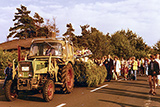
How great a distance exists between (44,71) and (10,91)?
5.10ft

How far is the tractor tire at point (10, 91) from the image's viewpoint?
28.0 feet

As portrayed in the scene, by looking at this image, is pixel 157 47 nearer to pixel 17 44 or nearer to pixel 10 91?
pixel 17 44

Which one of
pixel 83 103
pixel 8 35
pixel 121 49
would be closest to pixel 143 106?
pixel 83 103

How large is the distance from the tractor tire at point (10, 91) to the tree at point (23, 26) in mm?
51965

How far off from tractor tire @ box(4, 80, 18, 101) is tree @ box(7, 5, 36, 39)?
51965mm

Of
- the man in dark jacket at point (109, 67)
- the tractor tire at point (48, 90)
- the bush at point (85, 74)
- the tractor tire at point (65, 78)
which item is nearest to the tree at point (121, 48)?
the man in dark jacket at point (109, 67)

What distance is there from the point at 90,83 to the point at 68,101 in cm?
402

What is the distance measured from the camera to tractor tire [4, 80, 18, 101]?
336 inches

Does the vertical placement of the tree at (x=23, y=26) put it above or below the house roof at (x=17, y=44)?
above

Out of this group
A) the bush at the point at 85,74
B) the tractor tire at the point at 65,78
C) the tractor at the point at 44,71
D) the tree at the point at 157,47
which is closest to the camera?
the tractor at the point at 44,71

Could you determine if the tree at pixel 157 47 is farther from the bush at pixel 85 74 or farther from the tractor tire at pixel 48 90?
the tractor tire at pixel 48 90

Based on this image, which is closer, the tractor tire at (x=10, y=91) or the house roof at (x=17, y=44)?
the tractor tire at (x=10, y=91)

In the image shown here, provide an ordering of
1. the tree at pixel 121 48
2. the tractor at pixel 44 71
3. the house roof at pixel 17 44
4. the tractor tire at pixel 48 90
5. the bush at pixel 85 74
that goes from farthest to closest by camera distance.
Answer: the tree at pixel 121 48
the house roof at pixel 17 44
the bush at pixel 85 74
the tractor at pixel 44 71
the tractor tire at pixel 48 90

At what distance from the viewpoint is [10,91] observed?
8672 millimetres
